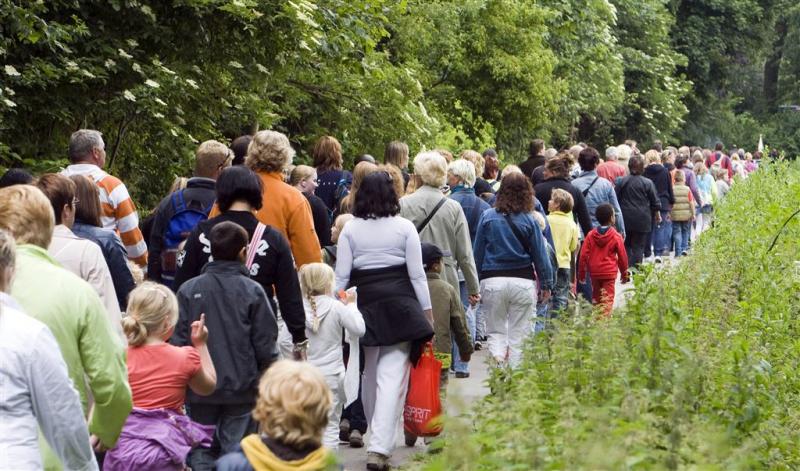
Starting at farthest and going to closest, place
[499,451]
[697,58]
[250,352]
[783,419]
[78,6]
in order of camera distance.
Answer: [697,58] → [78,6] → [783,419] → [250,352] → [499,451]

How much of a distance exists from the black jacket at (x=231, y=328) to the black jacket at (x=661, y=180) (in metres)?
16.4

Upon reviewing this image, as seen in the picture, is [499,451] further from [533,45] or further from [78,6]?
[533,45]

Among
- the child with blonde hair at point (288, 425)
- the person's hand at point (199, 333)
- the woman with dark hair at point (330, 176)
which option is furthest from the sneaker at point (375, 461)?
the child with blonde hair at point (288, 425)

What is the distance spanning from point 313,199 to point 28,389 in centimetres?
628

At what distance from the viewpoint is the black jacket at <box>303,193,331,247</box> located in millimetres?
10727

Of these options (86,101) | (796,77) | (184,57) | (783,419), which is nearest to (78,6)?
(86,101)

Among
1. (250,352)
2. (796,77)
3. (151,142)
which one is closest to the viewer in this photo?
(250,352)

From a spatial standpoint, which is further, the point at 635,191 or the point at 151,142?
the point at 635,191

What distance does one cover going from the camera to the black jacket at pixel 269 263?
7660 millimetres

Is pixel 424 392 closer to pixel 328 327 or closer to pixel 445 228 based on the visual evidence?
pixel 328 327

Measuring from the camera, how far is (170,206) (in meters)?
9.07

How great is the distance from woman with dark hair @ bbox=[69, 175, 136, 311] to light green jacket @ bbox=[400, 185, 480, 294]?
132 inches

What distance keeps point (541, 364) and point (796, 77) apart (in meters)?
71.3

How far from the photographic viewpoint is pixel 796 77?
245 feet
